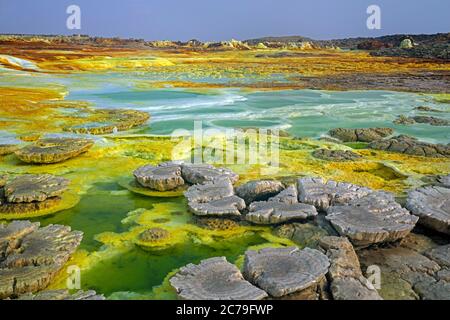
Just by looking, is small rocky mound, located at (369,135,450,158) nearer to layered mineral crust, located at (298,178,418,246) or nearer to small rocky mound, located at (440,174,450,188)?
small rocky mound, located at (440,174,450,188)

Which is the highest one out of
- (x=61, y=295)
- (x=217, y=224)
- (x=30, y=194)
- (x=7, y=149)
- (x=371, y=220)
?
(x=7, y=149)

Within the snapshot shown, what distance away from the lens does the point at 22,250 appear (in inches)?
156

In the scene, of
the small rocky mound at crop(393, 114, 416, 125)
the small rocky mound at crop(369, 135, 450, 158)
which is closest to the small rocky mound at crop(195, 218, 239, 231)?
the small rocky mound at crop(369, 135, 450, 158)

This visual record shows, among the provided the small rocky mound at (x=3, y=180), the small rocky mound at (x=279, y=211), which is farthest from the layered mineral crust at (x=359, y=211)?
the small rocky mound at (x=3, y=180)

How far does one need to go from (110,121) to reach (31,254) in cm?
696

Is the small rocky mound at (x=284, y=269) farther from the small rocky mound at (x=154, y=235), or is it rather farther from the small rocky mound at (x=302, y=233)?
the small rocky mound at (x=154, y=235)

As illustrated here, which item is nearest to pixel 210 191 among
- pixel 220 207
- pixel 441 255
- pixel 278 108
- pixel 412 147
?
pixel 220 207

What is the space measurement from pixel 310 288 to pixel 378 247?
3.92 ft

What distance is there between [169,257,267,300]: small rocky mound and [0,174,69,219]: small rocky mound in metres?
2.44

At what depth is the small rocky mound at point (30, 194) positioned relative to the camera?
201 inches

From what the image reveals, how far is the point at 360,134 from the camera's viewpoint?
933 cm

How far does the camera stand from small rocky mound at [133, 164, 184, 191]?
5.73m

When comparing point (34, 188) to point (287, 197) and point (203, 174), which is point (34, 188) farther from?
point (287, 197)
